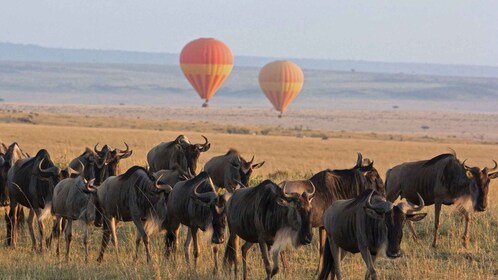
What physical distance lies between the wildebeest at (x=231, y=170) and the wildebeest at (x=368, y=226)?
4.95 meters

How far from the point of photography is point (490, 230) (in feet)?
52.1

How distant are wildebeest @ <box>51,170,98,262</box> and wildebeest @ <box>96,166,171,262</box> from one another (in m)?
0.13

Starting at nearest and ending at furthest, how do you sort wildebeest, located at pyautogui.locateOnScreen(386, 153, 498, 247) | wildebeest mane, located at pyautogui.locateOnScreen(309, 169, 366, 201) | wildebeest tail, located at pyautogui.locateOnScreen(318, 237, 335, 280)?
wildebeest tail, located at pyautogui.locateOnScreen(318, 237, 335, 280) → wildebeest mane, located at pyautogui.locateOnScreen(309, 169, 366, 201) → wildebeest, located at pyautogui.locateOnScreen(386, 153, 498, 247)

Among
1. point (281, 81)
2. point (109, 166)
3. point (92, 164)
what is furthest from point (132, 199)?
point (281, 81)

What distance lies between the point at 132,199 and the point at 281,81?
66.5m

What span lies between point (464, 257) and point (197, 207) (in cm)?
429

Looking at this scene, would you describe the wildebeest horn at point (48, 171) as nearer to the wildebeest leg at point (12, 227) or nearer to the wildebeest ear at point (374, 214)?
the wildebeest leg at point (12, 227)

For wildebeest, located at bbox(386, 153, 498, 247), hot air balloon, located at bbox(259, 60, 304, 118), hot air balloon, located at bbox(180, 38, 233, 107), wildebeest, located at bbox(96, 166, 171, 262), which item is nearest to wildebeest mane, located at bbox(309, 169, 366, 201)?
wildebeest, located at bbox(96, 166, 171, 262)

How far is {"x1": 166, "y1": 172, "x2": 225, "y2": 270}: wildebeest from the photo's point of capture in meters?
11.5

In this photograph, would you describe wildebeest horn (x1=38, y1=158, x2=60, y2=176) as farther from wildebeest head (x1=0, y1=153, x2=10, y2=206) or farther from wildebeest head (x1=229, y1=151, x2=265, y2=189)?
wildebeest head (x1=229, y1=151, x2=265, y2=189)

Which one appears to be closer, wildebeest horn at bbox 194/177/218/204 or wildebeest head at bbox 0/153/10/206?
wildebeest horn at bbox 194/177/218/204

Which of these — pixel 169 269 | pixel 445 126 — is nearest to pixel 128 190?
pixel 169 269

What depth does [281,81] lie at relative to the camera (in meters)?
78.8

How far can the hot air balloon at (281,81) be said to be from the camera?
7894cm
